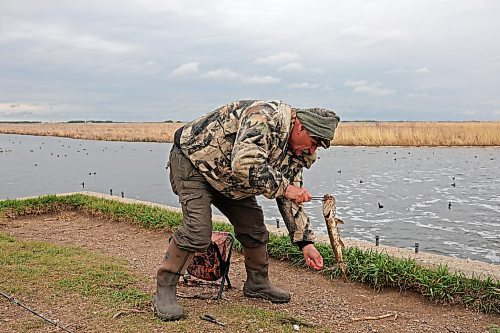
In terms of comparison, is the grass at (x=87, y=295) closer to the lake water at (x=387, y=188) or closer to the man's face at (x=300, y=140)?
the man's face at (x=300, y=140)

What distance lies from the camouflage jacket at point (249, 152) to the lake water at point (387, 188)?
3514 millimetres

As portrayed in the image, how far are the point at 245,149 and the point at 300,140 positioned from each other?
1.42 feet

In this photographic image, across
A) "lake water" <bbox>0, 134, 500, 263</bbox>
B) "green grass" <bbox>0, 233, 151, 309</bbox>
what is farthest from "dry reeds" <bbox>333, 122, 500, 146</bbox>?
"green grass" <bbox>0, 233, 151, 309</bbox>

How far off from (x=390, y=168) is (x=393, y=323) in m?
13.4

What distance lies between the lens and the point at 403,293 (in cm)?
462

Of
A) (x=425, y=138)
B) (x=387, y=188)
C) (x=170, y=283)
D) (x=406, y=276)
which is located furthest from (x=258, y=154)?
(x=425, y=138)

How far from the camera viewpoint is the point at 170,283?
152 inches

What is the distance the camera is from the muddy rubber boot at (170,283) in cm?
376

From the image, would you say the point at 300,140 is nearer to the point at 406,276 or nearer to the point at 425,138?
the point at 406,276

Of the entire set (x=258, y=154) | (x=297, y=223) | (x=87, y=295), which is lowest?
(x=87, y=295)

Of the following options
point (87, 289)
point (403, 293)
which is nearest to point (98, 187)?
point (87, 289)

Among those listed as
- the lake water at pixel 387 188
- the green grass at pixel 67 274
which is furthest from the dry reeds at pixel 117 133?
the green grass at pixel 67 274

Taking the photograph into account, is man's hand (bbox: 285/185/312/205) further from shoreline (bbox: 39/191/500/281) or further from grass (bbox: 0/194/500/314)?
shoreline (bbox: 39/191/500/281)

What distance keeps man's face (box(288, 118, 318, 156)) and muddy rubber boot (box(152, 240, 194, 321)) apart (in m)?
1.05
